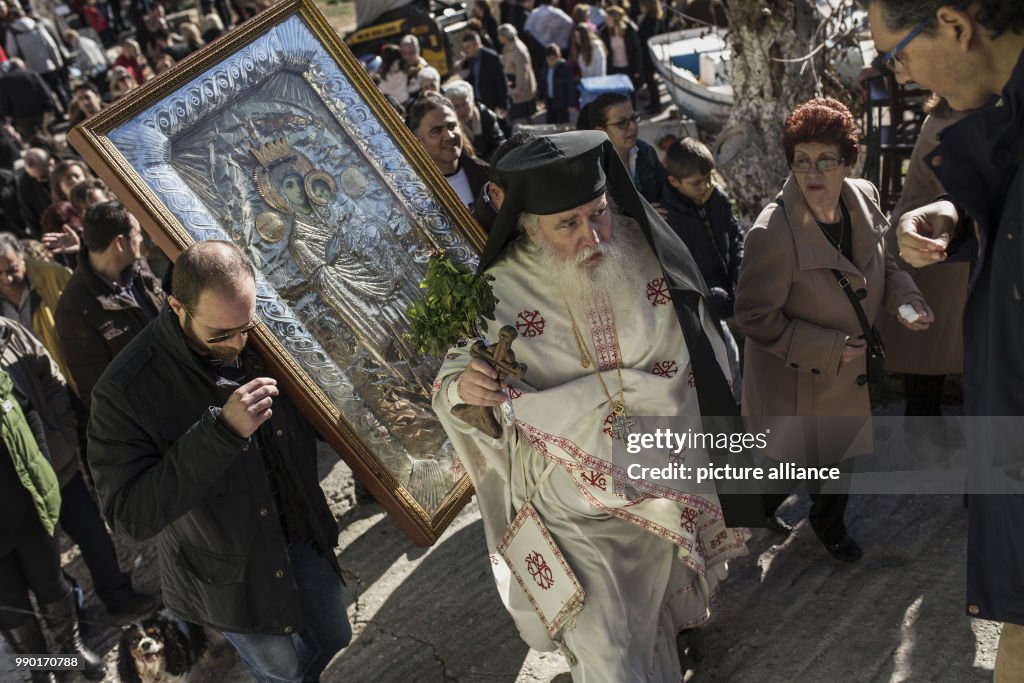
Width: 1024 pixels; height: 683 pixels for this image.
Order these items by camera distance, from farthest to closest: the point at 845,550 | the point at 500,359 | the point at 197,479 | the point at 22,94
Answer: the point at 22,94
the point at 845,550
the point at 500,359
the point at 197,479

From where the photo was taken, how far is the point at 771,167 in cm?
667

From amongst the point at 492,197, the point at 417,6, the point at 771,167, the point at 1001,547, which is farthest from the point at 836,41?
the point at 417,6

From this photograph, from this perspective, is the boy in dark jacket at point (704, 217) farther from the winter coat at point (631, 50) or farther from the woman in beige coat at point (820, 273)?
the winter coat at point (631, 50)

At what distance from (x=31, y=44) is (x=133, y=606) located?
15456 mm

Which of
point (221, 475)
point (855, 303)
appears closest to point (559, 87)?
point (855, 303)

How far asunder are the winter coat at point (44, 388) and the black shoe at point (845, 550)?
3838 millimetres

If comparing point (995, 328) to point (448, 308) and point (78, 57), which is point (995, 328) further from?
point (78, 57)

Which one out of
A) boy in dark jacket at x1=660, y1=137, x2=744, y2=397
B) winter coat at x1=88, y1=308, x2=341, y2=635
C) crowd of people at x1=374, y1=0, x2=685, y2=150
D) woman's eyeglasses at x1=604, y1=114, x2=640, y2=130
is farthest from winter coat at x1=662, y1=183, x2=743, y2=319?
crowd of people at x1=374, y1=0, x2=685, y2=150

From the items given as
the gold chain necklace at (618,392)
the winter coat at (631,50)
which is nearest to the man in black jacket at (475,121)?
the gold chain necklace at (618,392)

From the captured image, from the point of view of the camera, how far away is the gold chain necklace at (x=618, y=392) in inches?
142

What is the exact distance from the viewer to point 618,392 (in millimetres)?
3617

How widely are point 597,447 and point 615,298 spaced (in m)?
0.56

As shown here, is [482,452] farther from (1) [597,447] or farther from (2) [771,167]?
(2) [771,167]

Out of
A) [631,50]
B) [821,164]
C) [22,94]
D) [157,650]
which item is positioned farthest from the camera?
[22,94]
